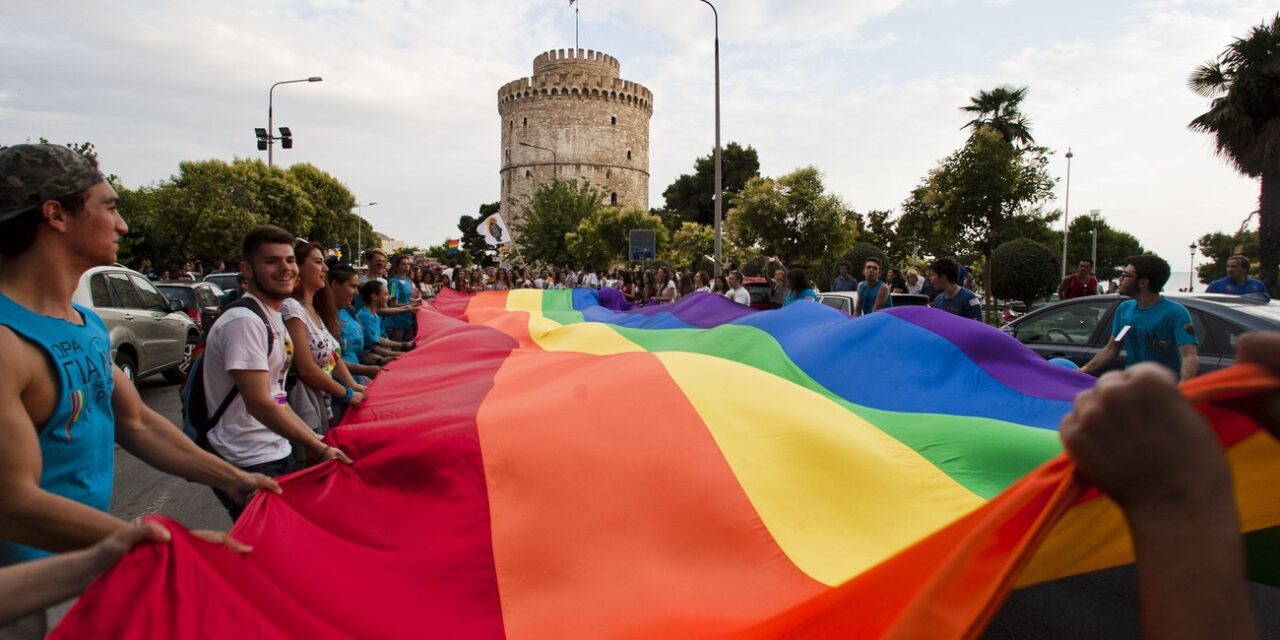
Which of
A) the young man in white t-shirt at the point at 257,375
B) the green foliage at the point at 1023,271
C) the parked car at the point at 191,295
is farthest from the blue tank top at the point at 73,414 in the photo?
the green foliage at the point at 1023,271

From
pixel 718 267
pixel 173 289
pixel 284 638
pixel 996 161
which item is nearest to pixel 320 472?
pixel 284 638

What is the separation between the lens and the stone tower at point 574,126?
60750mm

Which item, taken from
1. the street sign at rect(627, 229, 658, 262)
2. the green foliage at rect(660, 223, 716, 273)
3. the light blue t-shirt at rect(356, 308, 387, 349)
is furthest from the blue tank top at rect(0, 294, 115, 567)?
the green foliage at rect(660, 223, 716, 273)

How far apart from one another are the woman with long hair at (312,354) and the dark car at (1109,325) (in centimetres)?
577

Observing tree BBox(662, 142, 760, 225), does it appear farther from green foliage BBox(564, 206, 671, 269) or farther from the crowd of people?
the crowd of people

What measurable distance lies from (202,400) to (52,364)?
48.6 inches

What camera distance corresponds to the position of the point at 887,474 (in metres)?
3.14

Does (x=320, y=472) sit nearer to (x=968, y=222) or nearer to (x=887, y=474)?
(x=887, y=474)

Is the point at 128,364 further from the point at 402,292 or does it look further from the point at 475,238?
the point at 475,238

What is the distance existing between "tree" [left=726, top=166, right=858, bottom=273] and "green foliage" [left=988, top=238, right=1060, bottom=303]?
1108 cm

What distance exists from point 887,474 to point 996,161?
81.9ft

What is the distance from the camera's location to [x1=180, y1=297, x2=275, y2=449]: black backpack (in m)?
2.94

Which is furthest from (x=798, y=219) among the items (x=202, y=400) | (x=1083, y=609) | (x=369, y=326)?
(x=202, y=400)

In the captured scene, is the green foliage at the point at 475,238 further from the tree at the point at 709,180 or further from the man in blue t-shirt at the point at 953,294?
the man in blue t-shirt at the point at 953,294
